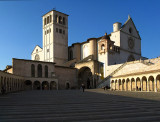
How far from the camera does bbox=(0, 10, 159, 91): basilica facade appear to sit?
4001 cm

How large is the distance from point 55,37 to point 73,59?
30.1 ft

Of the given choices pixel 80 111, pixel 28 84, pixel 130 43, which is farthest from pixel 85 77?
pixel 80 111

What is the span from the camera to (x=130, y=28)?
178 ft

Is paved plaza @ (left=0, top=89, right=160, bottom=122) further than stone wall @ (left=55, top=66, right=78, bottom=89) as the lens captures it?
No

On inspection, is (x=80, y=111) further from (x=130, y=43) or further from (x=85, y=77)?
(x=130, y=43)

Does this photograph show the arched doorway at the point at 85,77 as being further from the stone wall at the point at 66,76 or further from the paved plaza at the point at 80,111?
the paved plaza at the point at 80,111

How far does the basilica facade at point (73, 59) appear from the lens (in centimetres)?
4001

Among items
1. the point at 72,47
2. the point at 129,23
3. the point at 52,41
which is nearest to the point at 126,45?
the point at 129,23

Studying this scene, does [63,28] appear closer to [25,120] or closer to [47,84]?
[47,84]

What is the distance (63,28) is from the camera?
61469 millimetres

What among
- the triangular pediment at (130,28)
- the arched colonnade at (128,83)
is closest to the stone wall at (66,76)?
the arched colonnade at (128,83)

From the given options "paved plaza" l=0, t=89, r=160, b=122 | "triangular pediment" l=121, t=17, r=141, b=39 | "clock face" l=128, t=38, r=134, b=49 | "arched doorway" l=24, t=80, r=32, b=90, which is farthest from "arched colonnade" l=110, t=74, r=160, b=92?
"paved plaza" l=0, t=89, r=160, b=122

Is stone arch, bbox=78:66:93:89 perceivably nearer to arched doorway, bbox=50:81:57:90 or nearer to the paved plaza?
arched doorway, bbox=50:81:57:90

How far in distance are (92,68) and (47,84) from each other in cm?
1166
